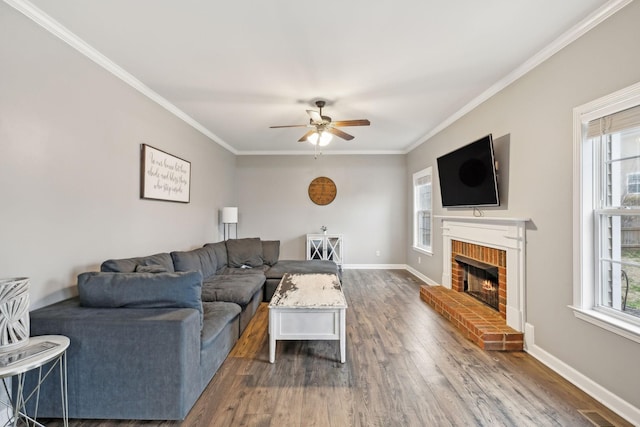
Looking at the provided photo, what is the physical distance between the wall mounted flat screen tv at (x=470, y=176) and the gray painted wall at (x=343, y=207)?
6.95 feet

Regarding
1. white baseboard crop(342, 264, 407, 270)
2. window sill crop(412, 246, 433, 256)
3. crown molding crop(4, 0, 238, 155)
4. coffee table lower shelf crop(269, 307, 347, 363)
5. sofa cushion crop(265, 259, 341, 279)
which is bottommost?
white baseboard crop(342, 264, 407, 270)

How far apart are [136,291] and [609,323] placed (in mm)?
3132

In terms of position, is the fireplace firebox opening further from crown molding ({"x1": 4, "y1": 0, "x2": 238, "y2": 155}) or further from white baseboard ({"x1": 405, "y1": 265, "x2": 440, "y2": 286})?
crown molding ({"x1": 4, "y1": 0, "x2": 238, "y2": 155})

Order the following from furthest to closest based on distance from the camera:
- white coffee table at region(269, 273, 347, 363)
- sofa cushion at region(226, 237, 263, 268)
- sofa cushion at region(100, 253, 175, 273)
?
sofa cushion at region(226, 237, 263, 268)
white coffee table at region(269, 273, 347, 363)
sofa cushion at region(100, 253, 175, 273)

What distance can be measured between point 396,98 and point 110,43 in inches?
111

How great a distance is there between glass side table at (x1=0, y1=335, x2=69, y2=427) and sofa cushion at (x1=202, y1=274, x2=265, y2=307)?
1306 mm

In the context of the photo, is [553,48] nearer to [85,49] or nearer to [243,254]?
[85,49]

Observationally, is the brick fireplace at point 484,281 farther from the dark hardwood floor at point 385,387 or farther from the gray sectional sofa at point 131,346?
the gray sectional sofa at point 131,346

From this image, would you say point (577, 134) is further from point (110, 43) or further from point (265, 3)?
point (110, 43)

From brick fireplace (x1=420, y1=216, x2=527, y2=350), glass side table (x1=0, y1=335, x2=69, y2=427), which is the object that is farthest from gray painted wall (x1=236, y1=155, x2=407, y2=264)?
glass side table (x1=0, y1=335, x2=69, y2=427)

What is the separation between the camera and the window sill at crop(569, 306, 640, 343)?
1.72m

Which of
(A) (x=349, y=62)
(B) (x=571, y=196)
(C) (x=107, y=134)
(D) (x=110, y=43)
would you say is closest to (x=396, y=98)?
(A) (x=349, y=62)

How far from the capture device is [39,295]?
1.96 metres

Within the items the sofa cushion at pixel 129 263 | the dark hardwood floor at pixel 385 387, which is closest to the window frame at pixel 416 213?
the dark hardwood floor at pixel 385 387
